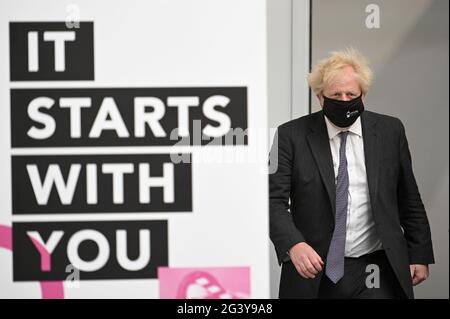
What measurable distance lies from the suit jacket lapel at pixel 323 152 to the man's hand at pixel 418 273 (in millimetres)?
320

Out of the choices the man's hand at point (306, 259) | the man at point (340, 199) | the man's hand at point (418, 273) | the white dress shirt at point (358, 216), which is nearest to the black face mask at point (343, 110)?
the man at point (340, 199)

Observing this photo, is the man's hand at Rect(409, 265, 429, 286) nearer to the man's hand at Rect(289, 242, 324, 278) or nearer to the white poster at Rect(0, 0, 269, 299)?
the man's hand at Rect(289, 242, 324, 278)

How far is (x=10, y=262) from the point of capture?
1.95 m

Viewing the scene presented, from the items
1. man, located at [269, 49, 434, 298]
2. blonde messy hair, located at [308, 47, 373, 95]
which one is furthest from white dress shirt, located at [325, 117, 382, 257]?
blonde messy hair, located at [308, 47, 373, 95]

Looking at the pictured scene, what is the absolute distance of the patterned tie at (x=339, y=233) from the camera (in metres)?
1.91

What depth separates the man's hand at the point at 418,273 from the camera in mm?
1983

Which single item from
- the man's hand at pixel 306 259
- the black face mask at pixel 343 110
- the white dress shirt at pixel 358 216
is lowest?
the man's hand at pixel 306 259

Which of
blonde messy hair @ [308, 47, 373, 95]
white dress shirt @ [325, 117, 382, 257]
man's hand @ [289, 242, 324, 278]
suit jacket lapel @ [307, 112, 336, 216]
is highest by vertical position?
blonde messy hair @ [308, 47, 373, 95]

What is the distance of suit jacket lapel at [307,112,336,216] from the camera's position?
191 cm

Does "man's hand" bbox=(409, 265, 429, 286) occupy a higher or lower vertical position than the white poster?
lower

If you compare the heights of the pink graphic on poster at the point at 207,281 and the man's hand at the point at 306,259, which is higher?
the man's hand at the point at 306,259

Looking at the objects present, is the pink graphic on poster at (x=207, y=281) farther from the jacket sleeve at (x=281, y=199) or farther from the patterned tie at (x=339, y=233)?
the patterned tie at (x=339, y=233)

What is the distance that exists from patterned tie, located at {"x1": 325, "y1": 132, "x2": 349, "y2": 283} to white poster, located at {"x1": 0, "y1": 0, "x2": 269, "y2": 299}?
195mm

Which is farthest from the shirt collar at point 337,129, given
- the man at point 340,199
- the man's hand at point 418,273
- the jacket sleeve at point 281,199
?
the man's hand at point 418,273
